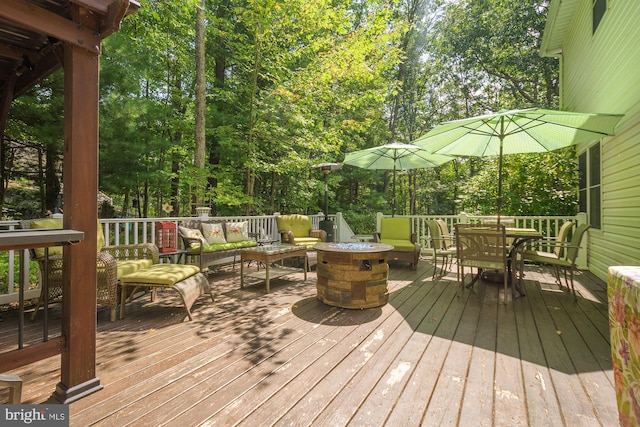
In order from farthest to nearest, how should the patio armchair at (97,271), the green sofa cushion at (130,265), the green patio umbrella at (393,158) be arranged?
the green patio umbrella at (393,158) < the green sofa cushion at (130,265) < the patio armchair at (97,271)

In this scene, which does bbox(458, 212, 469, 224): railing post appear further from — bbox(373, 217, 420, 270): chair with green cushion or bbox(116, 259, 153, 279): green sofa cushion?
bbox(116, 259, 153, 279): green sofa cushion

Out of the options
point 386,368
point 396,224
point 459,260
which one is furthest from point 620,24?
point 386,368

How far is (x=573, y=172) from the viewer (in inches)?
255

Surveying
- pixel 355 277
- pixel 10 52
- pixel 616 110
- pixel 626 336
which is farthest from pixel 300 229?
pixel 626 336

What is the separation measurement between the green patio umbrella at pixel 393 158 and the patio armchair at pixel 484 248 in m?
2.85

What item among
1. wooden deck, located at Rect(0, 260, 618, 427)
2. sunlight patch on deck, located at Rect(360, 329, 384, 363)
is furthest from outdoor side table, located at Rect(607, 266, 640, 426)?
sunlight patch on deck, located at Rect(360, 329, 384, 363)

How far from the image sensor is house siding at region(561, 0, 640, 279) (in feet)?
12.7

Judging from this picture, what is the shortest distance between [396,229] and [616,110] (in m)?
3.80

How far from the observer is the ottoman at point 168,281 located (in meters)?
3.04

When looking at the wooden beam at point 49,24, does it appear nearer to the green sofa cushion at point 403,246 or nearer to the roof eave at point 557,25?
the green sofa cushion at point 403,246

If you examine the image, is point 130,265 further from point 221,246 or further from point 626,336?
point 626,336

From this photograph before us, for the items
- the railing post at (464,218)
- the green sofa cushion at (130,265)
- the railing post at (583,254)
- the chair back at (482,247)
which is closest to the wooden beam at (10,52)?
the green sofa cushion at (130,265)

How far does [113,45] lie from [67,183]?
6.38 metres

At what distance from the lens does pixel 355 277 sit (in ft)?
11.3
